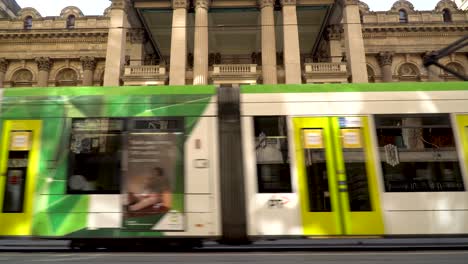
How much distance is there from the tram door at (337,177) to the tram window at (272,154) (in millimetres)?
255

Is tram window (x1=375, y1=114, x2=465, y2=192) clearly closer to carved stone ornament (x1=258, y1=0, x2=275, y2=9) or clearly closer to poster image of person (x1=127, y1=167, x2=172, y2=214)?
poster image of person (x1=127, y1=167, x2=172, y2=214)

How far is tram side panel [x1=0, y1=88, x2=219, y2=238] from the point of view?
258 inches

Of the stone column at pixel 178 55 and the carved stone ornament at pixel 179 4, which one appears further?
the carved stone ornament at pixel 179 4

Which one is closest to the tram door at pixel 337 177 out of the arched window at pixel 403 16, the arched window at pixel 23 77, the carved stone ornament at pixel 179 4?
the carved stone ornament at pixel 179 4

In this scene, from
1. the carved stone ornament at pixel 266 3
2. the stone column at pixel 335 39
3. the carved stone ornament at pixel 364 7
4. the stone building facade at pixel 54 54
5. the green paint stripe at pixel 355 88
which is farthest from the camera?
the carved stone ornament at pixel 364 7

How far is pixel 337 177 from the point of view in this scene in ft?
21.8

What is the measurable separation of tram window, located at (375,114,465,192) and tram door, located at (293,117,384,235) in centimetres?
35

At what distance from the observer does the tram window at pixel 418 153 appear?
6.67 metres

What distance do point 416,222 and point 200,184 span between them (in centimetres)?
426

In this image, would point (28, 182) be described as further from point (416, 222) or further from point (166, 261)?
point (416, 222)

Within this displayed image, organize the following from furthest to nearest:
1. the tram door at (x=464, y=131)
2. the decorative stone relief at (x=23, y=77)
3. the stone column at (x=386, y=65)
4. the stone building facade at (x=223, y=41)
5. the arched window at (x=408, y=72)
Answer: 1. the decorative stone relief at (x=23, y=77)
2. the arched window at (x=408, y=72)
3. the stone column at (x=386, y=65)
4. the stone building facade at (x=223, y=41)
5. the tram door at (x=464, y=131)

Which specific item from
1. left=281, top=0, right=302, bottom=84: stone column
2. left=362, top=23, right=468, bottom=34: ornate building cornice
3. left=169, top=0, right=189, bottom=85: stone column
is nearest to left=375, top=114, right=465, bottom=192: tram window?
left=281, top=0, right=302, bottom=84: stone column

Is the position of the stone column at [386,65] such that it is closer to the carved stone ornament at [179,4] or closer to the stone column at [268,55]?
the stone column at [268,55]

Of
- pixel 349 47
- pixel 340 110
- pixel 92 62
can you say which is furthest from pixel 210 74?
pixel 340 110
